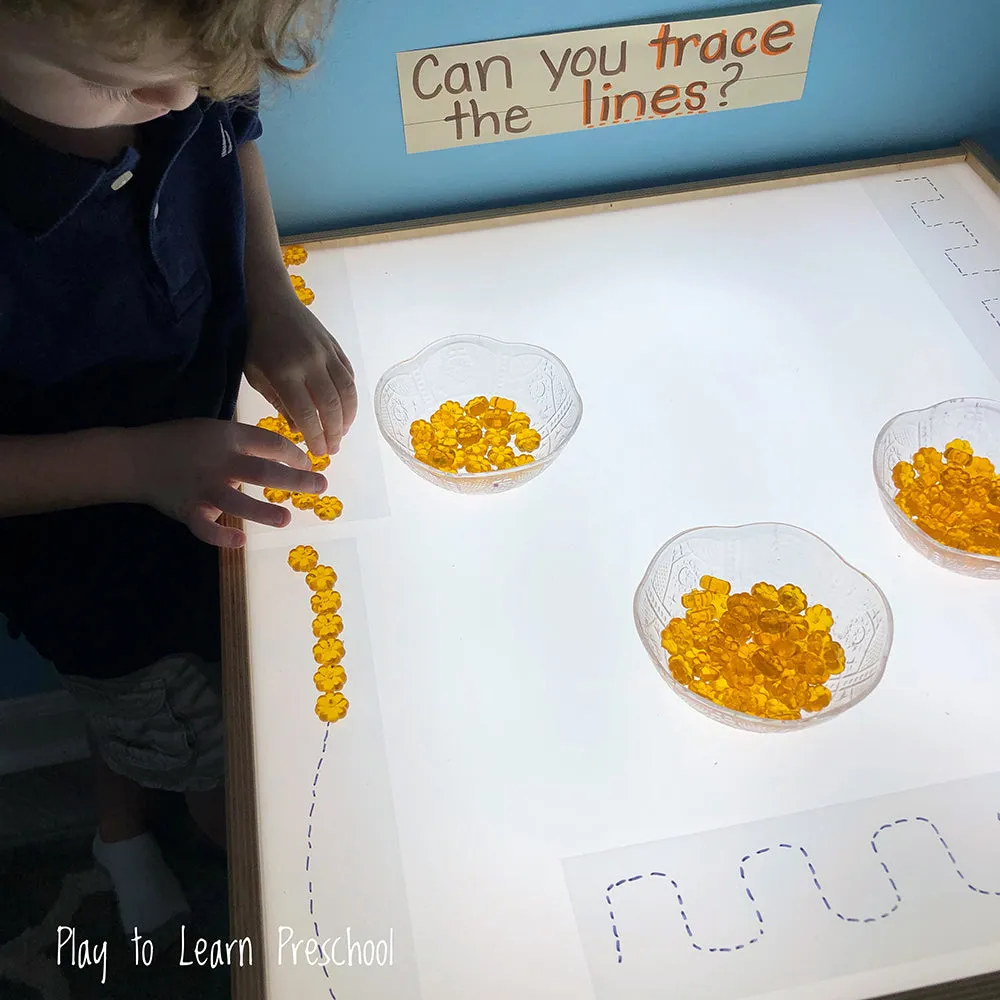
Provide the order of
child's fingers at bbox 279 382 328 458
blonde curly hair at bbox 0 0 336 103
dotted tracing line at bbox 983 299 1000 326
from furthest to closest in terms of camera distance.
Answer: dotted tracing line at bbox 983 299 1000 326 < child's fingers at bbox 279 382 328 458 < blonde curly hair at bbox 0 0 336 103

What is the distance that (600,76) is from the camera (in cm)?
90

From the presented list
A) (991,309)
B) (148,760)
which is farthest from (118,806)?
(991,309)

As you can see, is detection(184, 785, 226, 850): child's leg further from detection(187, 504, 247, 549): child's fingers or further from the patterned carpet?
detection(187, 504, 247, 549): child's fingers

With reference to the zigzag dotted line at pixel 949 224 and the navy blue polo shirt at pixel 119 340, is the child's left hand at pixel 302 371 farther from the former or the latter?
the zigzag dotted line at pixel 949 224

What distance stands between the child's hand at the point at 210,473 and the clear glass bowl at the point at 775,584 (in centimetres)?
26

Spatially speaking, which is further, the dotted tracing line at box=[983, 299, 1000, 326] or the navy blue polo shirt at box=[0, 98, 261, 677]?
the dotted tracing line at box=[983, 299, 1000, 326]

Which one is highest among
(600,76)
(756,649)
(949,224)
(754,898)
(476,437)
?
(600,76)

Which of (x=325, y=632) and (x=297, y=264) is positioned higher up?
(x=297, y=264)

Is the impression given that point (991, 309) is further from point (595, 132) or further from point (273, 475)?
point (273, 475)

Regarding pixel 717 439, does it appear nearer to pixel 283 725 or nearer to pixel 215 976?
pixel 283 725

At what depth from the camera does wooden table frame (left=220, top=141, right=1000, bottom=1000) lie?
56 centimetres

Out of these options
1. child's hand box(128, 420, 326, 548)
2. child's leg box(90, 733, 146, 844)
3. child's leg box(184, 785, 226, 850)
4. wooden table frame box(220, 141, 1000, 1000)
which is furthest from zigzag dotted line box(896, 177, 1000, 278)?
child's leg box(90, 733, 146, 844)

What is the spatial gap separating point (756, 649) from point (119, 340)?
514 mm

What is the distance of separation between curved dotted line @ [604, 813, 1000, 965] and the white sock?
80cm
